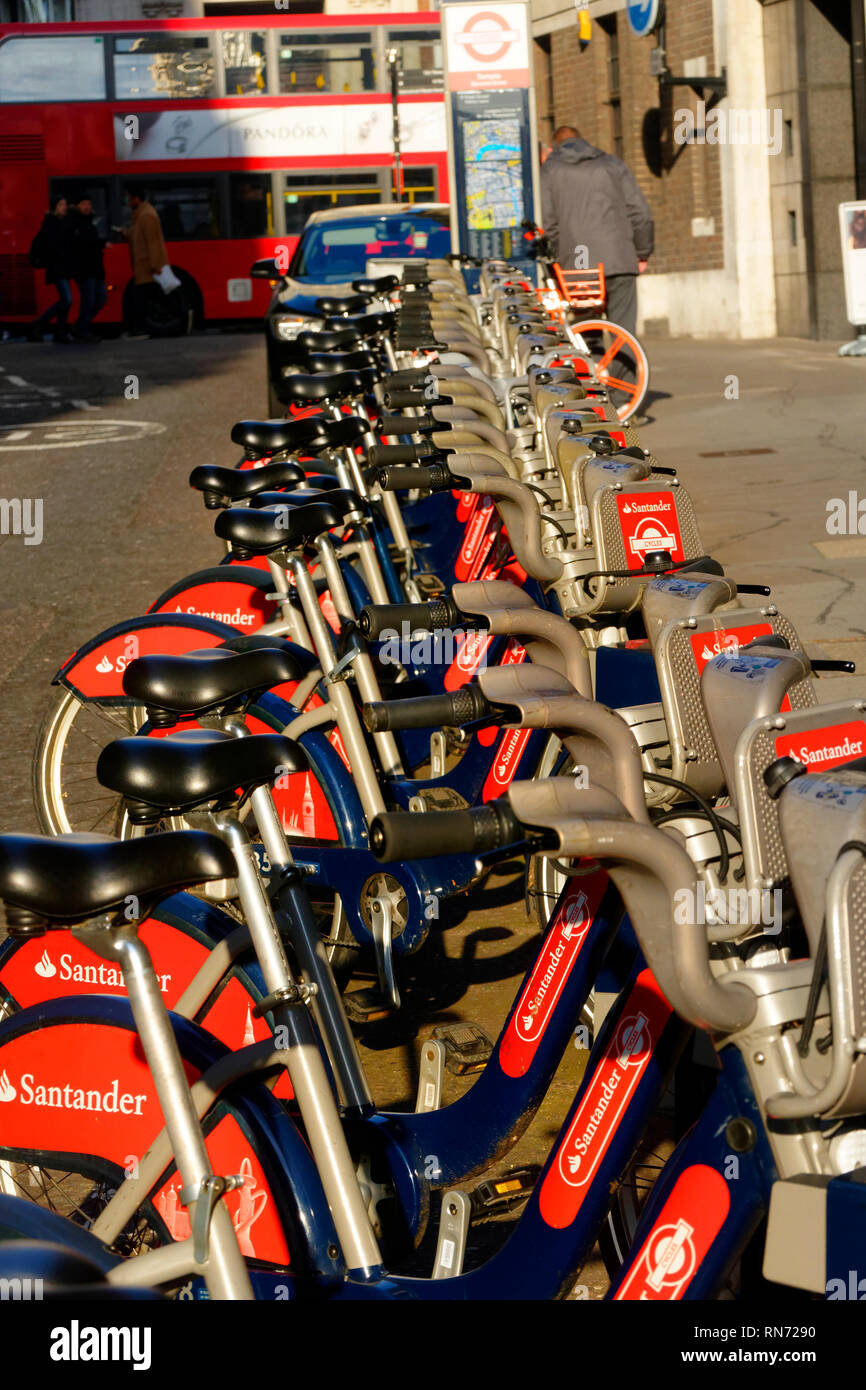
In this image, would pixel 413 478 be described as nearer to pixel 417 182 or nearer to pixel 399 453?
pixel 399 453

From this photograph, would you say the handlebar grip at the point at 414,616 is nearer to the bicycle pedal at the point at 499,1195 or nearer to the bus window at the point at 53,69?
the bicycle pedal at the point at 499,1195

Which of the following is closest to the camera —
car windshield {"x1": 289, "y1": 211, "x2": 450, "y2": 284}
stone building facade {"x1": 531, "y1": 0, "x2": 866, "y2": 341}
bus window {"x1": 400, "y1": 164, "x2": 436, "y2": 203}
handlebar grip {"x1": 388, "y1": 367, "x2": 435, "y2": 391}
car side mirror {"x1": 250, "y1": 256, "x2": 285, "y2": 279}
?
handlebar grip {"x1": 388, "y1": 367, "x2": 435, "y2": 391}

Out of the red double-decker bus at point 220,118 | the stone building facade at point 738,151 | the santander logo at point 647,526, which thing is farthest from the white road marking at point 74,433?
the red double-decker bus at point 220,118

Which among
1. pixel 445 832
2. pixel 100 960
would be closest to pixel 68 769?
pixel 100 960

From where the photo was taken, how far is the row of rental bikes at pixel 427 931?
1.69 metres

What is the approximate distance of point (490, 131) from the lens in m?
13.6

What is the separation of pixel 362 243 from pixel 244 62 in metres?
12.7

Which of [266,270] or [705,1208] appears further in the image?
[266,270]

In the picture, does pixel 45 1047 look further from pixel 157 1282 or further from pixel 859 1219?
pixel 859 1219

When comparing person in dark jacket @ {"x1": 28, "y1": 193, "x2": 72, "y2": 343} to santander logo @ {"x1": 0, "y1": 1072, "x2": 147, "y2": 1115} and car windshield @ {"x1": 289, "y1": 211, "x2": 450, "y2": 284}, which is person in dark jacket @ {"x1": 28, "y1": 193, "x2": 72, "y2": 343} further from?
santander logo @ {"x1": 0, "y1": 1072, "x2": 147, "y2": 1115}

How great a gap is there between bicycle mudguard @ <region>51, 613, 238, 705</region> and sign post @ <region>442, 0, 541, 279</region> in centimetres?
975

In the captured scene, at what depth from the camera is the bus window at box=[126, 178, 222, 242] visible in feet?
85.4

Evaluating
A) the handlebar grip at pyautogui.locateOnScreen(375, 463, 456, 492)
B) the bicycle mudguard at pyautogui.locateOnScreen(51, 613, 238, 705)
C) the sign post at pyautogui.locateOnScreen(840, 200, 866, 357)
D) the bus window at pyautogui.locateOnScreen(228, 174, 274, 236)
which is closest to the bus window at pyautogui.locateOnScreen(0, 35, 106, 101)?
the bus window at pyautogui.locateOnScreen(228, 174, 274, 236)
